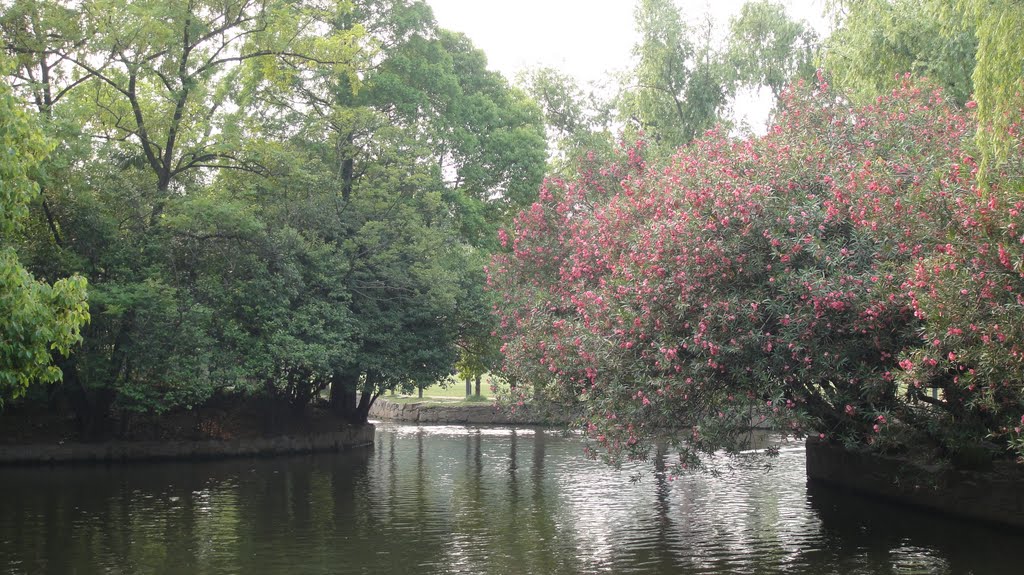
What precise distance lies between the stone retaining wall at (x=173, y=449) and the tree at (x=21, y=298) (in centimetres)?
1901

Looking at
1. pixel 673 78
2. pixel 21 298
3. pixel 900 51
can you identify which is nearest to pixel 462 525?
pixel 21 298

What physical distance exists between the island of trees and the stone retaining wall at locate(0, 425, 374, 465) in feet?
3.78

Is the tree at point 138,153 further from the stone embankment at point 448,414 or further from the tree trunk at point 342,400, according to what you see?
the stone embankment at point 448,414

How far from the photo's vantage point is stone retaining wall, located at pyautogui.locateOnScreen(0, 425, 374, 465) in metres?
30.8

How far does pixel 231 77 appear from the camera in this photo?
3697cm

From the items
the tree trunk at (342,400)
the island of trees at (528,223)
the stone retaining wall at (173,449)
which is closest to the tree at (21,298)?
the island of trees at (528,223)

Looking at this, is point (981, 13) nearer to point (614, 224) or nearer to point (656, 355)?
point (656, 355)

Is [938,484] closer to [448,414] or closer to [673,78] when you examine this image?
[673,78]

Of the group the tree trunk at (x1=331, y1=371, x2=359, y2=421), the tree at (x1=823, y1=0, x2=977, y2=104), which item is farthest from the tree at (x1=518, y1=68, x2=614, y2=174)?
the tree at (x1=823, y1=0, x2=977, y2=104)

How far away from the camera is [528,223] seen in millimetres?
28969

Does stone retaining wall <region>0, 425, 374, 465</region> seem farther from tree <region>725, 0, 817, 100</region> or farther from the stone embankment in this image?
tree <region>725, 0, 817, 100</region>

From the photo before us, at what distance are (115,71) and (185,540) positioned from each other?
59.7 feet

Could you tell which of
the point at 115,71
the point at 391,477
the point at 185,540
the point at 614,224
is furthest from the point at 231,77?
the point at 185,540

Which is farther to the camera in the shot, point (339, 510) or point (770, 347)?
point (339, 510)
